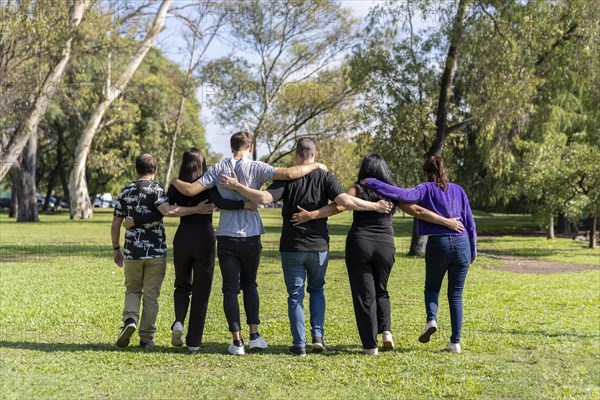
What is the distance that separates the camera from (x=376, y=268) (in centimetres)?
787

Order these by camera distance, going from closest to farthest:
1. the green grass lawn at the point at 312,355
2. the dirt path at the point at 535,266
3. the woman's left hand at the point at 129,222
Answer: the green grass lawn at the point at 312,355
the woman's left hand at the point at 129,222
the dirt path at the point at 535,266

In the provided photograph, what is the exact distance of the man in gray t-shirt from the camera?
7.68 meters

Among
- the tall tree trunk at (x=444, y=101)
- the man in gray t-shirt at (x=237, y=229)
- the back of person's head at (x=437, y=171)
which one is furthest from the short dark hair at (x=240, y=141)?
the tall tree trunk at (x=444, y=101)

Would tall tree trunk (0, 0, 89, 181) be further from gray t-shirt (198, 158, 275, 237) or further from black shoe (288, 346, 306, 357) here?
black shoe (288, 346, 306, 357)

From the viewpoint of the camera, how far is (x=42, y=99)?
24922 millimetres

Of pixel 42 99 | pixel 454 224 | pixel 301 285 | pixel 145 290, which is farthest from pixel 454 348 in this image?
pixel 42 99

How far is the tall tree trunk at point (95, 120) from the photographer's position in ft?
116

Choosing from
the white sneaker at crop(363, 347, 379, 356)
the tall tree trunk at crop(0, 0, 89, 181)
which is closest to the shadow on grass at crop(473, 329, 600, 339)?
the white sneaker at crop(363, 347, 379, 356)

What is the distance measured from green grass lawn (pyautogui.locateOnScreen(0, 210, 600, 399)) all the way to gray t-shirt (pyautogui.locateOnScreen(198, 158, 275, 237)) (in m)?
1.27

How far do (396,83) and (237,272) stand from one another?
1583 cm

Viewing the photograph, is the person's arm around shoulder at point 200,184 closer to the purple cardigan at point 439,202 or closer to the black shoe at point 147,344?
the purple cardigan at point 439,202

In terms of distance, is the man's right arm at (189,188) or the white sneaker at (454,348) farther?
the white sneaker at (454,348)

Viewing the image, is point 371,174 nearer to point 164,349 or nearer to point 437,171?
point 437,171

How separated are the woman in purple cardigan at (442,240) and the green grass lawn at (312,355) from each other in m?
0.41
